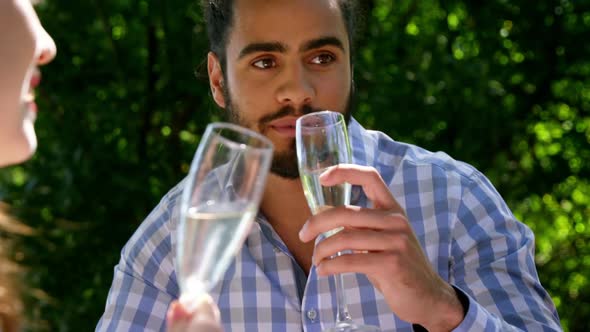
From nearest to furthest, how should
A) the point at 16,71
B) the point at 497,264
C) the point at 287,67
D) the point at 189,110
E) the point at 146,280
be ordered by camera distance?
the point at 16,71, the point at 497,264, the point at 287,67, the point at 146,280, the point at 189,110

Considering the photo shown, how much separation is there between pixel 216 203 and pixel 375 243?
0.55m

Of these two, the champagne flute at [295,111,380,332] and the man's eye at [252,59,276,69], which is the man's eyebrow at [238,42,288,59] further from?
the champagne flute at [295,111,380,332]

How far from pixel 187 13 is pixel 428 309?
230 centimetres

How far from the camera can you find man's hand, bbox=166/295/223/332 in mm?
1251

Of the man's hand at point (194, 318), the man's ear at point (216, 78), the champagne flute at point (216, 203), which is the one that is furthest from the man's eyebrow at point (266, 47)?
the man's hand at point (194, 318)

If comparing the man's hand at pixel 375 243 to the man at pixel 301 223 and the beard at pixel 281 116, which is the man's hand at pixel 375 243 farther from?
the beard at pixel 281 116

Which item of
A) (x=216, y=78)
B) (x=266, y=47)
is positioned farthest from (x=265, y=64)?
(x=216, y=78)

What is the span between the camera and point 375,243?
5.86ft

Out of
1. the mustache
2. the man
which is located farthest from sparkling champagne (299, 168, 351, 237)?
the mustache

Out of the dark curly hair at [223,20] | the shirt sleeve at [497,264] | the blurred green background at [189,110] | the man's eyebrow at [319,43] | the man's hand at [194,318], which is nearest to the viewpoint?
the man's hand at [194,318]

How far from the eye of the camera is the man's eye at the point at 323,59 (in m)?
2.48

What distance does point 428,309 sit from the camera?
1.86 metres

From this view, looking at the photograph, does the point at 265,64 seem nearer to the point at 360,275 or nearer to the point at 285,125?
the point at 285,125

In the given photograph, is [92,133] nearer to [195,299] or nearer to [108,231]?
[108,231]
